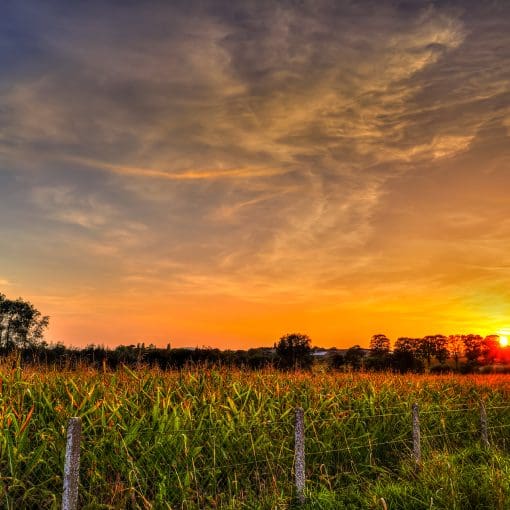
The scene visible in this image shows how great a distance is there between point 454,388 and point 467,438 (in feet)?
Result: 18.1

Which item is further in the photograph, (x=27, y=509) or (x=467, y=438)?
(x=467, y=438)

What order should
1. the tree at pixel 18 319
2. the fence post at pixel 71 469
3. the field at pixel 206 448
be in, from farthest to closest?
the tree at pixel 18 319
the field at pixel 206 448
the fence post at pixel 71 469

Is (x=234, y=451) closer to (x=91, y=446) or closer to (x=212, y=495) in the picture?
(x=212, y=495)

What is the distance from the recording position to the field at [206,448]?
9336 millimetres

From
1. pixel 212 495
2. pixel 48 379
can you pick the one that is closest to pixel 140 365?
pixel 48 379

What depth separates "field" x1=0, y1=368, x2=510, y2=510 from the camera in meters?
9.34

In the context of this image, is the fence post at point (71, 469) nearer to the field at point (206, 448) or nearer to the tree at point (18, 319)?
the field at point (206, 448)

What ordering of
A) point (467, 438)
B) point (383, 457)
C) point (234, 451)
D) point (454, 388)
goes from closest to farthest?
1. point (234, 451)
2. point (383, 457)
3. point (467, 438)
4. point (454, 388)

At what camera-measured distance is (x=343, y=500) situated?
394 inches

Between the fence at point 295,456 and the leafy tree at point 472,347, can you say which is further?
the leafy tree at point 472,347

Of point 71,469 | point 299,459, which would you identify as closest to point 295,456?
point 299,459

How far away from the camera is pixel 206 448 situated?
11.2 metres

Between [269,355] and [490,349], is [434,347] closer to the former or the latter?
[490,349]

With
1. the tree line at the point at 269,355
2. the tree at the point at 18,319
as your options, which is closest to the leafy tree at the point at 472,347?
the tree line at the point at 269,355
